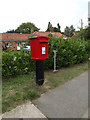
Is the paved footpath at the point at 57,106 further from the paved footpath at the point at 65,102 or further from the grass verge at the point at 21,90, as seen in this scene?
the grass verge at the point at 21,90

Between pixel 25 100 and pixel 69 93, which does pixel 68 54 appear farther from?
A: pixel 25 100

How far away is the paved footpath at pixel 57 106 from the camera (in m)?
2.20

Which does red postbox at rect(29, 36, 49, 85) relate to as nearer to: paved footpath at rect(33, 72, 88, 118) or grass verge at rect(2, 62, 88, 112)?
grass verge at rect(2, 62, 88, 112)

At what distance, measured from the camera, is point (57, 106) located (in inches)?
97.8

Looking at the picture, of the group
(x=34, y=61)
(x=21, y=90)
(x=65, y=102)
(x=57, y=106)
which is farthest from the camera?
(x=34, y=61)

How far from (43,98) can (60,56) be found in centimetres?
298

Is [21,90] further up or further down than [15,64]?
further down

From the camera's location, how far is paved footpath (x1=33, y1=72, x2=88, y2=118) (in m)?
2.25

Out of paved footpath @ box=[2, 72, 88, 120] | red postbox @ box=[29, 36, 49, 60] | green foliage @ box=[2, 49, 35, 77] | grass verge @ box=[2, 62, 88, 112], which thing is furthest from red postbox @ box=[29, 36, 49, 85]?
green foliage @ box=[2, 49, 35, 77]

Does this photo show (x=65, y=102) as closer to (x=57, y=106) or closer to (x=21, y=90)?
(x=57, y=106)

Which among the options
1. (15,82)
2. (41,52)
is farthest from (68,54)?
(15,82)

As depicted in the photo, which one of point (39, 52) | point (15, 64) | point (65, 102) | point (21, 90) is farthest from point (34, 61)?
point (65, 102)

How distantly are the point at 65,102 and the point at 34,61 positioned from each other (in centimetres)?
251

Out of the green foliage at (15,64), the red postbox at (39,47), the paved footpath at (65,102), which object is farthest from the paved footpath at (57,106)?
the green foliage at (15,64)
